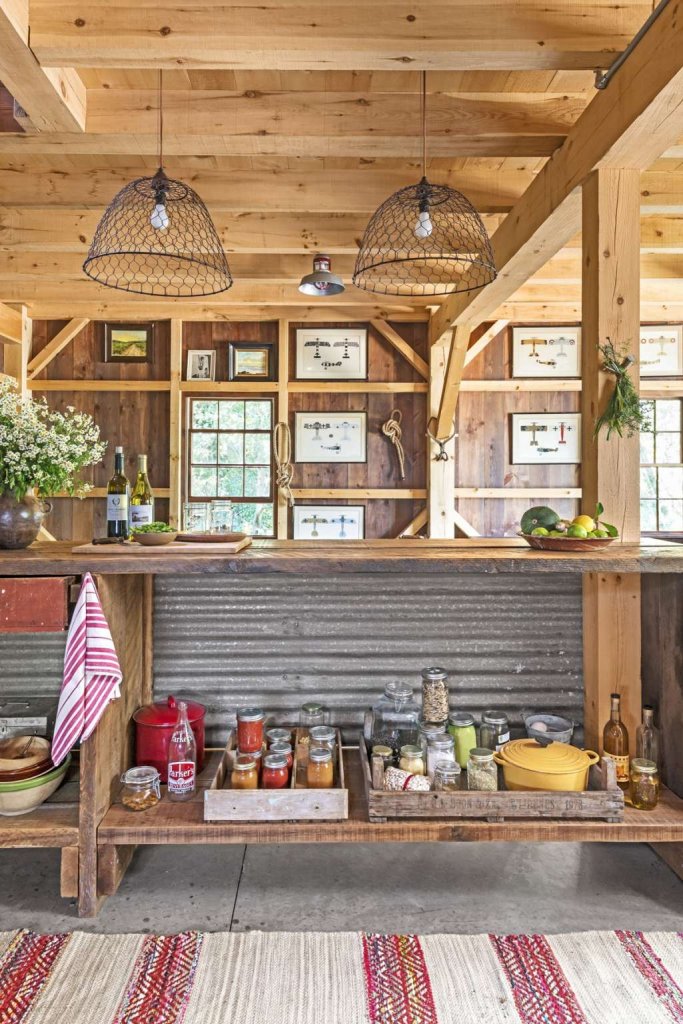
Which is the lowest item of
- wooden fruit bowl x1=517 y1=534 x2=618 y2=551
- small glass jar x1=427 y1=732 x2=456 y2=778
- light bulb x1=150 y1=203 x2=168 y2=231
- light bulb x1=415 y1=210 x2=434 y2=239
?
small glass jar x1=427 y1=732 x2=456 y2=778

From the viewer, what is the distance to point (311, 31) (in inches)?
77.7

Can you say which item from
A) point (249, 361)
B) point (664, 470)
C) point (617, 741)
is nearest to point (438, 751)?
point (617, 741)

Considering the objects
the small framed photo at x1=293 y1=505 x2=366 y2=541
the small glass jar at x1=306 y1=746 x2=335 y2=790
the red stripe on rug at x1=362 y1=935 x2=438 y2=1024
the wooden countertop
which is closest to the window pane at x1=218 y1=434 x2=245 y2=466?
the small framed photo at x1=293 y1=505 x2=366 y2=541

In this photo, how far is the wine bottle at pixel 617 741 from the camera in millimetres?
2008

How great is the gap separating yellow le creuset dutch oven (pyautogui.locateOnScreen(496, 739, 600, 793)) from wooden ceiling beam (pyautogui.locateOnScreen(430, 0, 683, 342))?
183 cm

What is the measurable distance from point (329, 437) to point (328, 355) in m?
0.66

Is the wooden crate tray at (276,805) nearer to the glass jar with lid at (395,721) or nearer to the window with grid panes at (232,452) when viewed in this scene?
the glass jar with lid at (395,721)

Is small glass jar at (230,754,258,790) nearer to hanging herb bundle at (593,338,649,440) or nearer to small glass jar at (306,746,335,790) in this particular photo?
small glass jar at (306,746,335,790)

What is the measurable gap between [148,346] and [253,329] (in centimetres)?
87

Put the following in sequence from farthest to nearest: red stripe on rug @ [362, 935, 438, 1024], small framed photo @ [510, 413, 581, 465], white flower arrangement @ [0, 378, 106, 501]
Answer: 1. small framed photo @ [510, 413, 581, 465]
2. white flower arrangement @ [0, 378, 106, 501]
3. red stripe on rug @ [362, 935, 438, 1024]

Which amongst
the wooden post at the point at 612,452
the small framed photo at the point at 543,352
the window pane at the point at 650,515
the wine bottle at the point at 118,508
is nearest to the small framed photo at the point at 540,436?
the small framed photo at the point at 543,352

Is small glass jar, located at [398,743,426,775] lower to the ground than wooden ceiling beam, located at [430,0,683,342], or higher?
lower

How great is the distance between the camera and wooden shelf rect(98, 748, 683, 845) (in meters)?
1.81

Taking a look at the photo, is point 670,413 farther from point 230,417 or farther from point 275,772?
point 275,772
